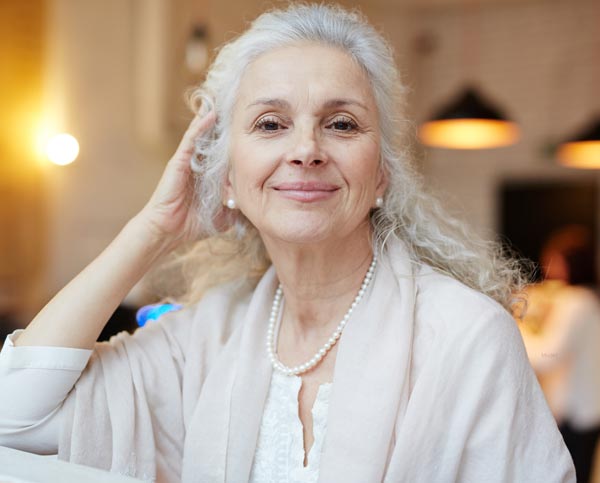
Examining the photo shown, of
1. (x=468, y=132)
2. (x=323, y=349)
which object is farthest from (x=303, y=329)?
(x=468, y=132)

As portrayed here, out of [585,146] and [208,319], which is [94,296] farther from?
[585,146]

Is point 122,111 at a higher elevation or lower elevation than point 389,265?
higher

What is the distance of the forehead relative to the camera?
1.42 metres

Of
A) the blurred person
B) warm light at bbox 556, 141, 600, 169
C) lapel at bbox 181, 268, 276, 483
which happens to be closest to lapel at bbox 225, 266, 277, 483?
lapel at bbox 181, 268, 276, 483

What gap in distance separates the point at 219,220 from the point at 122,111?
4179 mm

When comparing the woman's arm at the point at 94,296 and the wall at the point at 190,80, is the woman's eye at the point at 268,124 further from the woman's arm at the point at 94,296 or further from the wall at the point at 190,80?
the wall at the point at 190,80

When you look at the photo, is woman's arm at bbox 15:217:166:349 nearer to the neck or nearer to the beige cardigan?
the beige cardigan

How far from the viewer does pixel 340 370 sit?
4.54ft

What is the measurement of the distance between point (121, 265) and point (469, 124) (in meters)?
3.73

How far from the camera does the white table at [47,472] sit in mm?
Answer: 998

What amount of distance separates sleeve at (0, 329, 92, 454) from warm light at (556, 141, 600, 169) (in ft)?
13.3

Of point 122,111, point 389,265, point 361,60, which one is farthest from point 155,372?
point 122,111

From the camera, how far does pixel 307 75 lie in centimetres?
142

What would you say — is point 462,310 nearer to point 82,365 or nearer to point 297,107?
point 297,107
